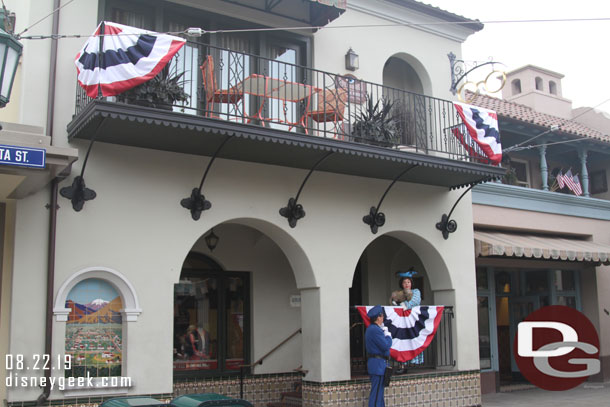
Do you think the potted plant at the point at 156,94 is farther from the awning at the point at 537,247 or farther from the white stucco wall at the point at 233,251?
the awning at the point at 537,247

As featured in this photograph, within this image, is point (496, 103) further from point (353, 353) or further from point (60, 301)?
point (60, 301)

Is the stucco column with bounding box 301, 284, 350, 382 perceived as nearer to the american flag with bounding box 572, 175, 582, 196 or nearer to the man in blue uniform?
the man in blue uniform

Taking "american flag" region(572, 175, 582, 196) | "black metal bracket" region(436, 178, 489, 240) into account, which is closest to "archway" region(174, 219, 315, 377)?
"black metal bracket" region(436, 178, 489, 240)

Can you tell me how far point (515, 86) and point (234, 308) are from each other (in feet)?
45.3

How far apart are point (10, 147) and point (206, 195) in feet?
10.7

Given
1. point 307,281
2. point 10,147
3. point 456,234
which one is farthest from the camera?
point 456,234

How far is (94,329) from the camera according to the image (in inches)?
365

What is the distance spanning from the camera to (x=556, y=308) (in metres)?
17.4

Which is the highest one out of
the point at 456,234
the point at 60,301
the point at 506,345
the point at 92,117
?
the point at 92,117

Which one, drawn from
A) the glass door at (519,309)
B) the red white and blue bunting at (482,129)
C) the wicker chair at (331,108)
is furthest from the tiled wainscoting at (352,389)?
the glass door at (519,309)

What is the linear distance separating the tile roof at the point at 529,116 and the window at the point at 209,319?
7689 millimetres

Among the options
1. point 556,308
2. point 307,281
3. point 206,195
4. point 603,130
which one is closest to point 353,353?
point 307,281

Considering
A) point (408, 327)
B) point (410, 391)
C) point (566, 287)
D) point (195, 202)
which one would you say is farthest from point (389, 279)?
point (566, 287)

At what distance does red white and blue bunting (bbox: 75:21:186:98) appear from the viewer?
28.4 ft
